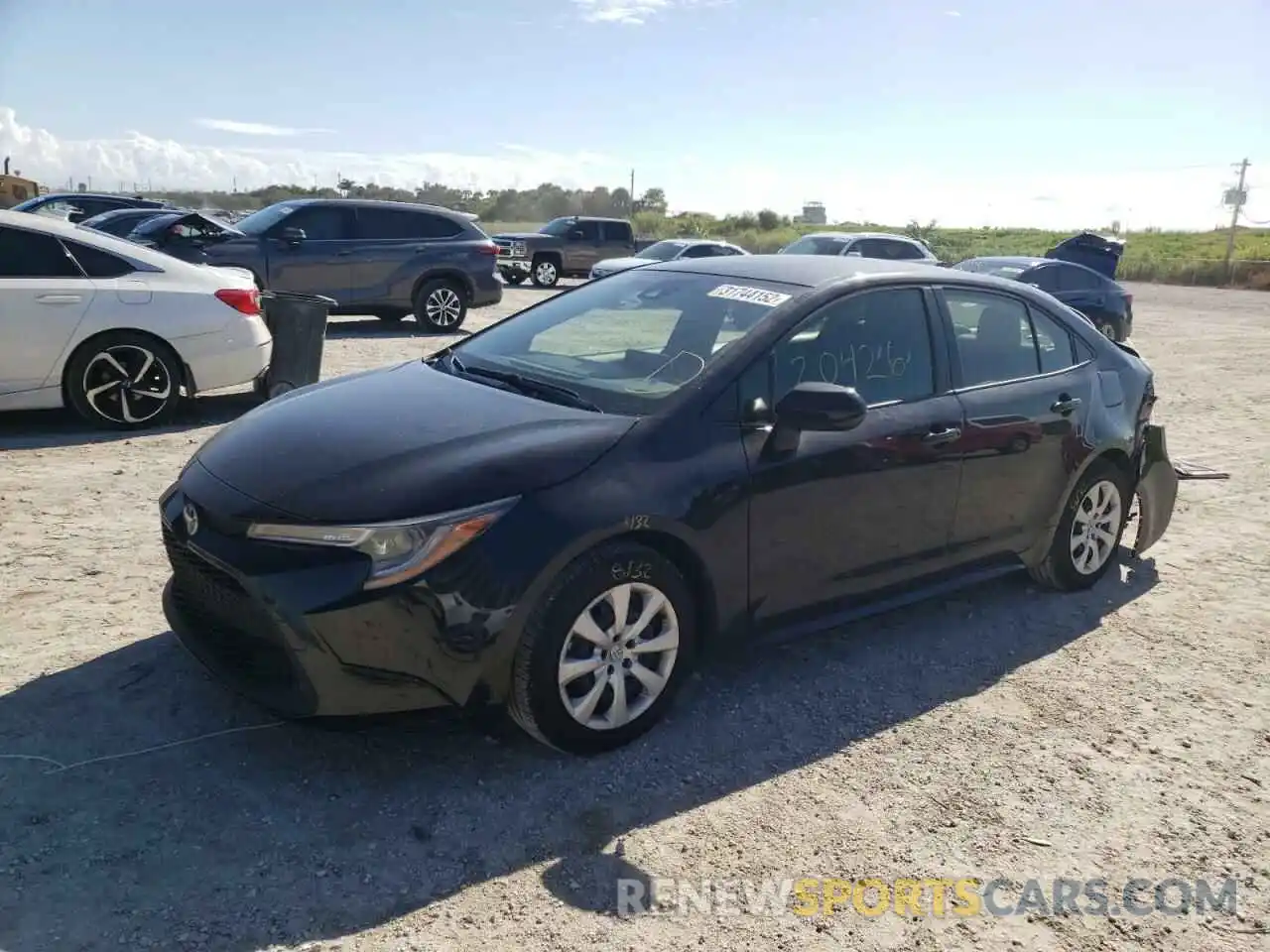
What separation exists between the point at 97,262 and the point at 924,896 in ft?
22.9

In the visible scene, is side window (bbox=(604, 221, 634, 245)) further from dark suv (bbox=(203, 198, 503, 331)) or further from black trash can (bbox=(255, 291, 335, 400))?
black trash can (bbox=(255, 291, 335, 400))

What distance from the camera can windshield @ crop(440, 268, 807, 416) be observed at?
151 inches

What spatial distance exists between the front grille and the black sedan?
0.03 ft

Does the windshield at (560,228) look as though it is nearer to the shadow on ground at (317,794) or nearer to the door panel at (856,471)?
the door panel at (856,471)

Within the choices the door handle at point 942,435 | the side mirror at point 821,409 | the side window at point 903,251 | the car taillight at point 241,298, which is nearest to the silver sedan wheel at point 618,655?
the side mirror at point 821,409

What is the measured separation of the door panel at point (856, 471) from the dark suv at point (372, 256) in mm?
10608

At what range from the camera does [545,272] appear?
2605cm

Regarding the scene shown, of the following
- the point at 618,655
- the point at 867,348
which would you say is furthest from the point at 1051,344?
the point at 618,655

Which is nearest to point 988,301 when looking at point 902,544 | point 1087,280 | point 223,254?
point 902,544

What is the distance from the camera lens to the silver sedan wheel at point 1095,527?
5.16m

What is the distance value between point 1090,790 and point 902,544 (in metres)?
1.17

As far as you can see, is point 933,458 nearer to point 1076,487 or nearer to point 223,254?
point 1076,487

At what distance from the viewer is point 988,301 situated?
4.81 meters

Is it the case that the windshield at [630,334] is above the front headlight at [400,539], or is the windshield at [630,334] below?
above
